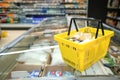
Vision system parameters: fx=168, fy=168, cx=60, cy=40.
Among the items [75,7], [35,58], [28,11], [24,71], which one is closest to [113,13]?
[75,7]

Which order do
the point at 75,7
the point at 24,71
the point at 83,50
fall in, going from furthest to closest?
the point at 75,7 → the point at 24,71 → the point at 83,50

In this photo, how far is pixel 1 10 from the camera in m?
8.48

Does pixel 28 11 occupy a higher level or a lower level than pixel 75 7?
lower

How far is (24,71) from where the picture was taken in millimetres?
1304

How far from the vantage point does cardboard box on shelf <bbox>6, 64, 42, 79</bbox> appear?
1233mm

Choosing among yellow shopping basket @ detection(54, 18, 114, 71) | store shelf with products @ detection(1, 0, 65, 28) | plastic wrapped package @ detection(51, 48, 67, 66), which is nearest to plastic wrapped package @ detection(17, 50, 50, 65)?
plastic wrapped package @ detection(51, 48, 67, 66)

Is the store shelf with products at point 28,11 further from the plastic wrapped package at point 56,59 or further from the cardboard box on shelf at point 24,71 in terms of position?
the cardboard box on shelf at point 24,71

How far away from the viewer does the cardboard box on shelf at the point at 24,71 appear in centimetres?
123

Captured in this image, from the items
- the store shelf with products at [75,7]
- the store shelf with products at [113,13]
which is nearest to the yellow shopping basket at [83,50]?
the store shelf with products at [113,13]

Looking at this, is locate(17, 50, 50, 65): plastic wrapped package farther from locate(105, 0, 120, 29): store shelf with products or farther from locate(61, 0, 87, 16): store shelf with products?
locate(61, 0, 87, 16): store shelf with products

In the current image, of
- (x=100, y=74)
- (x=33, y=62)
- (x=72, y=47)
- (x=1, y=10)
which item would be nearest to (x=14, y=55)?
(x=33, y=62)

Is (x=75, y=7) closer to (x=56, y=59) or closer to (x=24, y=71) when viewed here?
(x=56, y=59)

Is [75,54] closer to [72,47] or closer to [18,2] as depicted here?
[72,47]

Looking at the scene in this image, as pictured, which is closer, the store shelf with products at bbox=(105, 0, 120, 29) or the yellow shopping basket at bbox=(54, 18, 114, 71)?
the yellow shopping basket at bbox=(54, 18, 114, 71)
